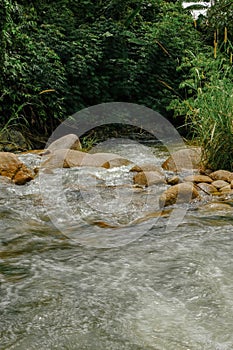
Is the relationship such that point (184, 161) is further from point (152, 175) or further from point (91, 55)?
point (91, 55)

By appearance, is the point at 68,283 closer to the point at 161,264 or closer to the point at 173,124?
the point at 161,264

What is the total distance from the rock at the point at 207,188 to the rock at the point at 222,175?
20cm

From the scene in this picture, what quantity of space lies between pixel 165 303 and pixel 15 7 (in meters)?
5.50

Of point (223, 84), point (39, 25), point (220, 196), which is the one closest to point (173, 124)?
point (39, 25)

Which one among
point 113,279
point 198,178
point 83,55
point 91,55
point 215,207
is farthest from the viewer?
point 91,55

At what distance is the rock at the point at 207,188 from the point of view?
3.60 metres

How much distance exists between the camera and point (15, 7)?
6082 mm

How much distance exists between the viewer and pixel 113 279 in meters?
1.92

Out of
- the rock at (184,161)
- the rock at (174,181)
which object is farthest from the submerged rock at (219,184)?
the rock at (184,161)

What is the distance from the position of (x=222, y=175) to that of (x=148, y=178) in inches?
26.2

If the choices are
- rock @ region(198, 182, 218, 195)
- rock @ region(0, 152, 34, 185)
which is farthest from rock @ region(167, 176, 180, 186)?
rock @ region(0, 152, 34, 185)

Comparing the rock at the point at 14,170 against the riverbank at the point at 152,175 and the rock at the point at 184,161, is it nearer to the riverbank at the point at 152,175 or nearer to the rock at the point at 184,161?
the riverbank at the point at 152,175

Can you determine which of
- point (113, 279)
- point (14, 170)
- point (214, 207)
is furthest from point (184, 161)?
point (113, 279)

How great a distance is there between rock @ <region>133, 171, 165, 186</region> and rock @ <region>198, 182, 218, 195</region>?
405 millimetres
